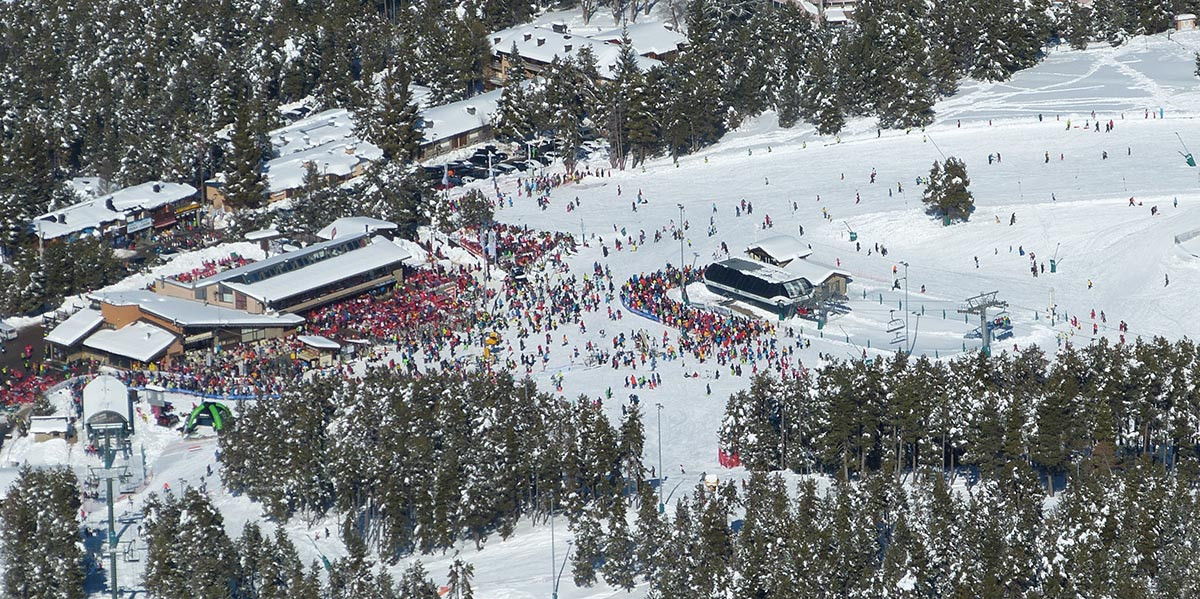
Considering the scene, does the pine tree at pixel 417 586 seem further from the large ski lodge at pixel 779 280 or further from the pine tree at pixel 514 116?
the pine tree at pixel 514 116

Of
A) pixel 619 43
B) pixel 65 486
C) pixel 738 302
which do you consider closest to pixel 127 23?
pixel 619 43

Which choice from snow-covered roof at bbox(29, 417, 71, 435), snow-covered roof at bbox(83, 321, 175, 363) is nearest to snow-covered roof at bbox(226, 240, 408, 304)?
snow-covered roof at bbox(83, 321, 175, 363)

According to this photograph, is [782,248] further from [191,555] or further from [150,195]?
[191,555]

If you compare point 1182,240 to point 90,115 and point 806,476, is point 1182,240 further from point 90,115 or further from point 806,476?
point 90,115

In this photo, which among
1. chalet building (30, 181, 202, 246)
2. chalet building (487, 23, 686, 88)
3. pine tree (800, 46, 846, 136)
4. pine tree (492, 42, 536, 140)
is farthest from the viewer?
chalet building (487, 23, 686, 88)

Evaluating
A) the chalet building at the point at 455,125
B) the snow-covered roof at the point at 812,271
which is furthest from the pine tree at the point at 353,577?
the chalet building at the point at 455,125

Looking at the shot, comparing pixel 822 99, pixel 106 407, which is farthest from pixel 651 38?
pixel 106 407

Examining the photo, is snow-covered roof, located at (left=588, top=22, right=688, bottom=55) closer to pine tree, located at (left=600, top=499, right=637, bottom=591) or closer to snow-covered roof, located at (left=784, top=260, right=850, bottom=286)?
snow-covered roof, located at (left=784, top=260, right=850, bottom=286)
